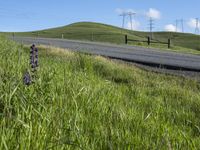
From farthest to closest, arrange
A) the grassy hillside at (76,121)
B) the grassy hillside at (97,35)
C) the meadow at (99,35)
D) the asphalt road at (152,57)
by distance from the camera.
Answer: the grassy hillside at (97,35)
the meadow at (99,35)
the asphalt road at (152,57)
the grassy hillside at (76,121)

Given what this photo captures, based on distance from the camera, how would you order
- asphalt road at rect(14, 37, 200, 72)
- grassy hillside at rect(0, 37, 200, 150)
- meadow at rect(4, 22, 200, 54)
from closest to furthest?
grassy hillside at rect(0, 37, 200, 150), asphalt road at rect(14, 37, 200, 72), meadow at rect(4, 22, 200, 54)

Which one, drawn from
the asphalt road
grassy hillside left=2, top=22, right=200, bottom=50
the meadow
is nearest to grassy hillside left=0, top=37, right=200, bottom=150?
the asphalt road

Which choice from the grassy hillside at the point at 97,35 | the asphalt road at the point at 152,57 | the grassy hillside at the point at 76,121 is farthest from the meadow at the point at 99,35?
the grassy hillside at the point at 76,121

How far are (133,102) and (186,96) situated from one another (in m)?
2.42

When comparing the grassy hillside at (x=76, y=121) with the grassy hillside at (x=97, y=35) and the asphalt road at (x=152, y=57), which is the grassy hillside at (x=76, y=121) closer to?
the asphalt road at (x=152, y=57)

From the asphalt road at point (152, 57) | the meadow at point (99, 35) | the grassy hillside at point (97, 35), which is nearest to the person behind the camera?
the asphalt road at point (152, 57)

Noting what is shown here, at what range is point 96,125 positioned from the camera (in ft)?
14.3

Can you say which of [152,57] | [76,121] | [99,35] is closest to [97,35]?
[99,35]

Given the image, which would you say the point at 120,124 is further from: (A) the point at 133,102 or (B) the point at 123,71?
(B) the point at 123,71

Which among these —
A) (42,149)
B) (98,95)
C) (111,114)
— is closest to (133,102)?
(98,95)

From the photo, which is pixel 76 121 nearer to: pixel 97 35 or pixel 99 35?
pixel 97 35

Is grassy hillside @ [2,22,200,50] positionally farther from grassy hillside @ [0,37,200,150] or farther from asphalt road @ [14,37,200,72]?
grassy hillside @ [0,37,200,150]

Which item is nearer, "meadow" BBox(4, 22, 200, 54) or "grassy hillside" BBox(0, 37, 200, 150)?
"grassy hillside" BBox(0, 37, 200, 150)

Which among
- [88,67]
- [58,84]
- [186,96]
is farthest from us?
[88,67]
